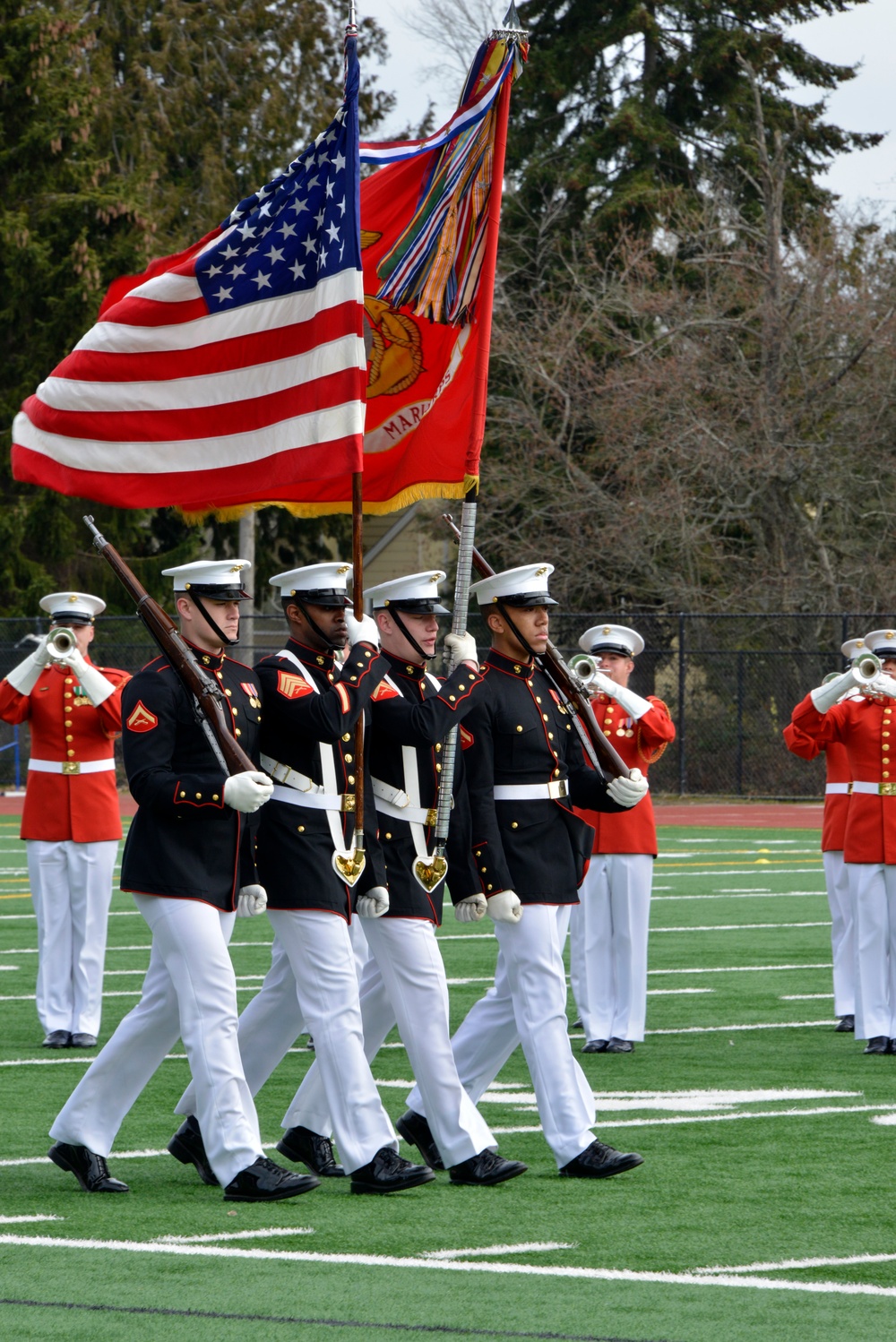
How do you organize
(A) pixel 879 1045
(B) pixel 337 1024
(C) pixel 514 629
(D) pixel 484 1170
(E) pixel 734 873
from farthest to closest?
(E) pixel 734 873 → (A) pixel 879 1045 → (C) pixel 514 629 → (D) pixel 484 1170 → (B) pixel 337 1024

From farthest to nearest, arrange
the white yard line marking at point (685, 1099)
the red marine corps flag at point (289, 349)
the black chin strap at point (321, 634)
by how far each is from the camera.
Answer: the white yard line marking at point (685, 1099) < the red marine corps flag at point (289, 349) < the black chin strap at point (321, 634)

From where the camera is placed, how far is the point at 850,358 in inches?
1219

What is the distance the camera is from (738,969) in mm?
13047

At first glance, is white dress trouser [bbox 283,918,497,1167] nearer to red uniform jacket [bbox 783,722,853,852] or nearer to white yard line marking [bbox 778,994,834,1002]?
red uniform jacket [bbox 783,722,853,852]

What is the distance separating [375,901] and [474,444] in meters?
1.83

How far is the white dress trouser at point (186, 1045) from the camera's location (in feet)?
20.8

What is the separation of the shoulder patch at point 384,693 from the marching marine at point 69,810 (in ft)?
11.4

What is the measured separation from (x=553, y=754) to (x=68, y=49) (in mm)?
28991

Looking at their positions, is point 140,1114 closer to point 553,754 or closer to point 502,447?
point 553,754

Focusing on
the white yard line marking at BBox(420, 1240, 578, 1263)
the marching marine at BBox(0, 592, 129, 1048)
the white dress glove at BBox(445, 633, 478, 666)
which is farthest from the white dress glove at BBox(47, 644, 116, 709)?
the white yard line marking at BBox(420, 1240, 578, 1263)

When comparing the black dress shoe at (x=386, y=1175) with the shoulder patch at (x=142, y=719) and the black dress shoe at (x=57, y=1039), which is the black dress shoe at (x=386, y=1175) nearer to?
the shoulder patch at (x=142, y=719)

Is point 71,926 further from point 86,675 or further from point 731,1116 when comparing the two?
point 731,1116

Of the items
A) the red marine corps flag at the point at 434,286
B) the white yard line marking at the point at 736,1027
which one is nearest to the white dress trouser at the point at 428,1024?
the red marine corps flag at the point at 434,286

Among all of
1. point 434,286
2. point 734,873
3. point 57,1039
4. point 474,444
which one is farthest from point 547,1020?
point 734,873
